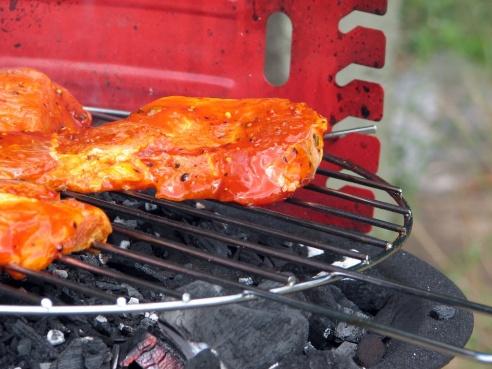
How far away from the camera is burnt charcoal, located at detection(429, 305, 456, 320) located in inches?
91.8

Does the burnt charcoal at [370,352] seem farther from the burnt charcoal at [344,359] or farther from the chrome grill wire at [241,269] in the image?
the chrome grill wire at [241,269]

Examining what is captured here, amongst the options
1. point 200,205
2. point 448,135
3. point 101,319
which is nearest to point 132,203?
point 200,205

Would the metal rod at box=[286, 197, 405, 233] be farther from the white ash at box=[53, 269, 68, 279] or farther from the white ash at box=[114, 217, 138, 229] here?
the white ash at box=[53, 269, 68, 279]

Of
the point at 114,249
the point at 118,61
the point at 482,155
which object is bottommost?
the point at 482,155

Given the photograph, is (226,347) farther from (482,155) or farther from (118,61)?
(482,155)

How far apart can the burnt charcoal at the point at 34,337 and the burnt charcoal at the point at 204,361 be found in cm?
34

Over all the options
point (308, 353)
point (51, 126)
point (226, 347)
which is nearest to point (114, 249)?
point (226, 347)

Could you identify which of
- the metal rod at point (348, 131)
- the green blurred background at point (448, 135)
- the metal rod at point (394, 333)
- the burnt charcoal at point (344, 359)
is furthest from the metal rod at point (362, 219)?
the green blurred background at point (448, 135)

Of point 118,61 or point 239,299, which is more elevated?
point 118,61

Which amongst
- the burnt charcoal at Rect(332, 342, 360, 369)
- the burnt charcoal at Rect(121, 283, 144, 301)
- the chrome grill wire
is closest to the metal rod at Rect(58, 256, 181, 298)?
the chrome grill wire

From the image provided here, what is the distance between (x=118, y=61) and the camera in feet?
10.7

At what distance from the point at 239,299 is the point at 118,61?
162cm

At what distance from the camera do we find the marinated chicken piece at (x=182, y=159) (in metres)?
2.38

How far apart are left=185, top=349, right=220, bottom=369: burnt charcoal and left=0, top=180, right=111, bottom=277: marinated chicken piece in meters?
0.38
